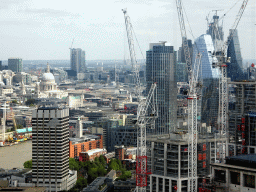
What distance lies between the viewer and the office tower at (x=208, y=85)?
2552cm

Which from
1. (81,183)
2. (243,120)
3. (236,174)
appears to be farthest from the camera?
(81,183)

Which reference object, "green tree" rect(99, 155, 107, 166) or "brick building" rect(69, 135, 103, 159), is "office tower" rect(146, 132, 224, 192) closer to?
"green tree" rect(99, 155, 107, 166)

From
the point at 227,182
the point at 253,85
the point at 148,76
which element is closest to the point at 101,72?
the point at 148,76

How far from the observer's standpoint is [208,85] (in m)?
32.1

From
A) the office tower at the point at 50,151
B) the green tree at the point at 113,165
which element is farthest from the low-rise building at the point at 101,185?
the green tree at the point at 113,165

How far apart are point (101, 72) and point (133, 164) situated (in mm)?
56782

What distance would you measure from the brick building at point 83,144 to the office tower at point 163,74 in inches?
154

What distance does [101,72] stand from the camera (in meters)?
82.1

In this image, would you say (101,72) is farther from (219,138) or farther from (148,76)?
(219,138)

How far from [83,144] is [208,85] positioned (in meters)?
7.40

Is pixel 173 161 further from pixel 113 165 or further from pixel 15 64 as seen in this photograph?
pixel 15 64

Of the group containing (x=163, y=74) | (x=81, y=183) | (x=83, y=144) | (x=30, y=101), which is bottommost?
(x=81, y=183)

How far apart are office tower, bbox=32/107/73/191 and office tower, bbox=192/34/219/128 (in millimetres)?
5310

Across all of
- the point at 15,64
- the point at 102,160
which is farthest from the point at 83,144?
the point at 15,64
